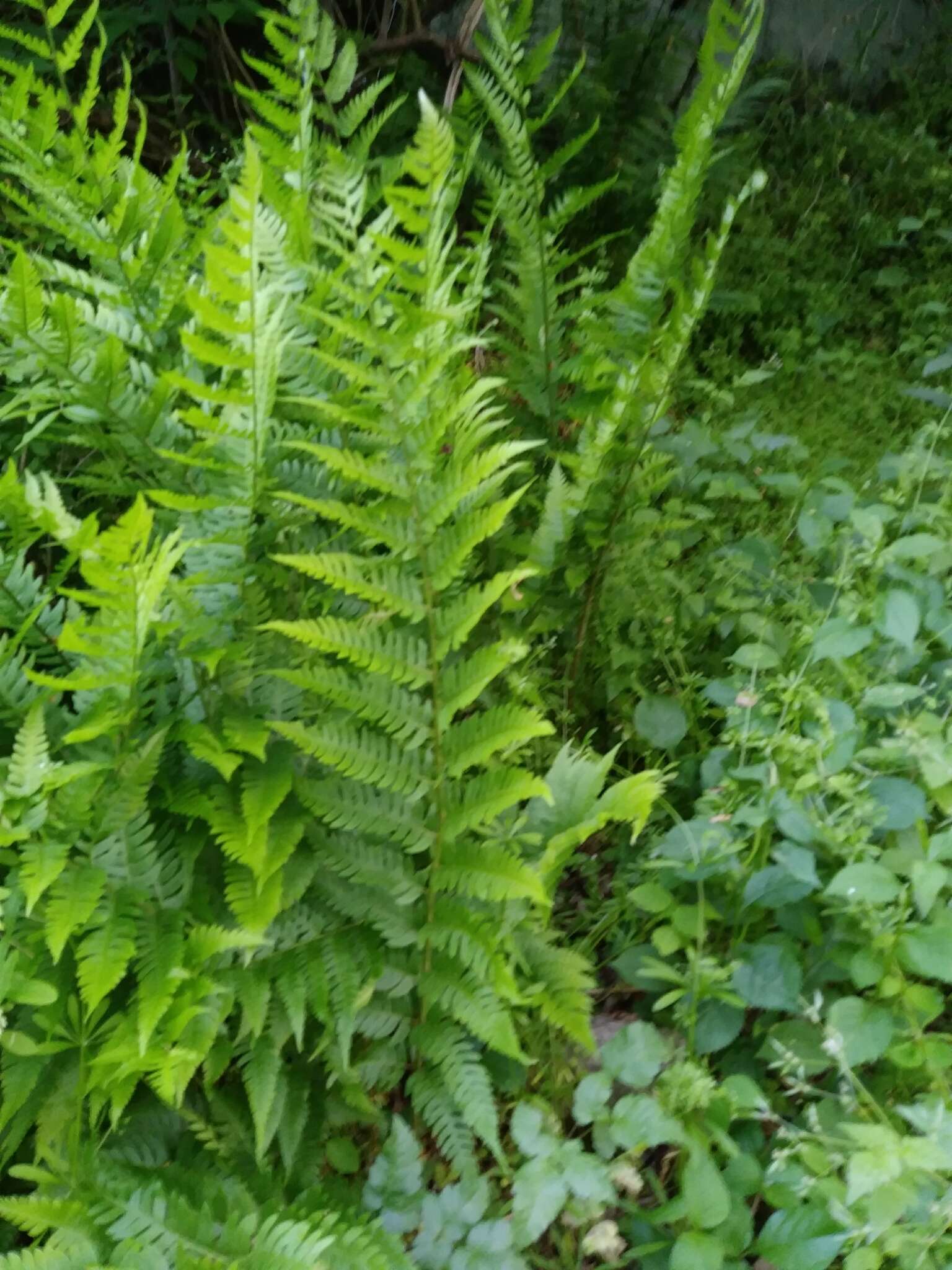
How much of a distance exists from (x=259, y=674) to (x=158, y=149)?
2.10 m

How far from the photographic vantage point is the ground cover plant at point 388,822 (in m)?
1.00

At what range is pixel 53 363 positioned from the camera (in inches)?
45.5

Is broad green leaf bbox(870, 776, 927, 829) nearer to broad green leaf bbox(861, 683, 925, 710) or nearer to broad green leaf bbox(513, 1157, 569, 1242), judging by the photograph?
broad green leaf bbox(861, 683, 925, 710)

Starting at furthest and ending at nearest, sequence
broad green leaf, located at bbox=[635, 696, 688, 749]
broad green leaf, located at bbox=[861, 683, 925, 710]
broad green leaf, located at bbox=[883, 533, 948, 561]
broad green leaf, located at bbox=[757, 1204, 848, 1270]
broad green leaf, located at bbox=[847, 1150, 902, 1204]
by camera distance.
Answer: broad green leaf, located at bbox=[635, 696, 688, 749]
broad green leaf, located at bbox=[883, 533, 948, 561]
broad green leaf, located at bbox=[861, 683, 925, 710]
broad green leaf, located at bbox=[757, 1204, 848, 1270]
broad green leaf, located at bbox=[847, 1150, 902, 1204]

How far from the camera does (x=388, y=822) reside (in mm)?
1151

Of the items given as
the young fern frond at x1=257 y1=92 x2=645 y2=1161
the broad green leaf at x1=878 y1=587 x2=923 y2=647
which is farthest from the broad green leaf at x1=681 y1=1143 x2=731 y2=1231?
the broad green leaf at x1=878 y1=587 x2=923 y2=647

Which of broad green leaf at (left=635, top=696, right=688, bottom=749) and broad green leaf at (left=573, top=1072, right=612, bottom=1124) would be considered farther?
broad green leaf at (left=635, top=696, right=688, bottom=749)

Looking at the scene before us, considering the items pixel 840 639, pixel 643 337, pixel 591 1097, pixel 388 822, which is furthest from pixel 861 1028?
pixel 643 337

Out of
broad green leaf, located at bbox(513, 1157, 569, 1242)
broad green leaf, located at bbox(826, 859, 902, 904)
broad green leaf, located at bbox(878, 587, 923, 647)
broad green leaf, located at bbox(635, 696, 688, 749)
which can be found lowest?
broad green leaf, located at bbox(513, 1157, 569, 1242)

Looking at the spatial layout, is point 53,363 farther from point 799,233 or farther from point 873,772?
point 799,233

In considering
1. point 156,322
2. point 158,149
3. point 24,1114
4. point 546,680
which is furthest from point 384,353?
point 158,149

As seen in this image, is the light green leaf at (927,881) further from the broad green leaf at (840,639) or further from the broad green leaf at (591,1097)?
the broad green leaf at (591,1097)

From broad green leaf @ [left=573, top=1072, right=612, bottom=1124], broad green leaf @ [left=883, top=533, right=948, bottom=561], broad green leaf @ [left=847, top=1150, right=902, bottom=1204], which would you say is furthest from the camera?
broad green leaf @ [left=883, top=533, right=948, bottom=561]

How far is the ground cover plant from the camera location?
1.00m
